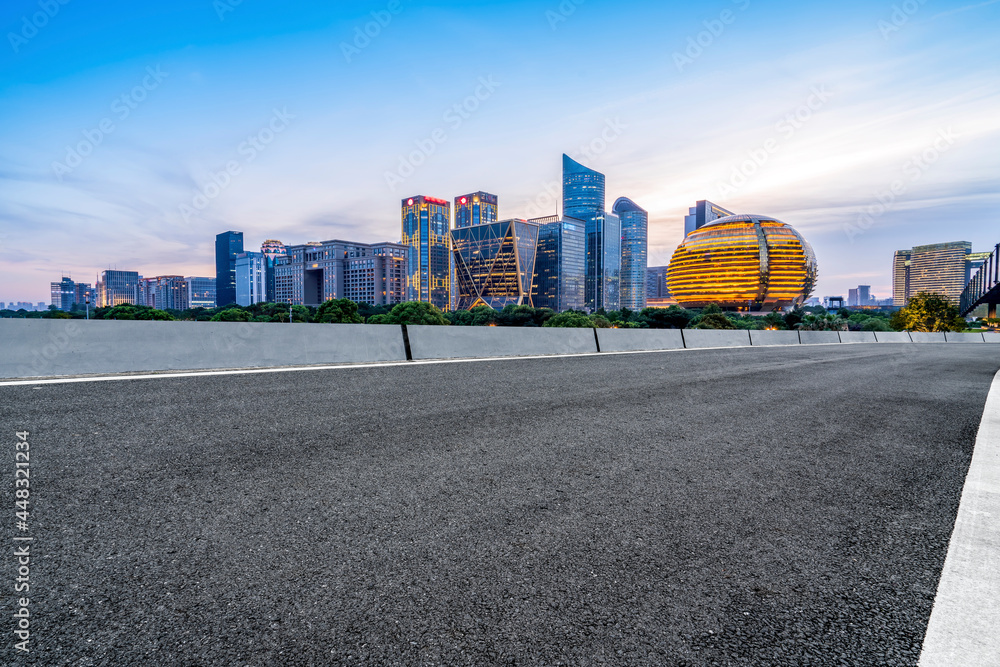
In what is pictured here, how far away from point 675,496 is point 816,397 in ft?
18.9

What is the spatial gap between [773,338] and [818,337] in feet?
18.7

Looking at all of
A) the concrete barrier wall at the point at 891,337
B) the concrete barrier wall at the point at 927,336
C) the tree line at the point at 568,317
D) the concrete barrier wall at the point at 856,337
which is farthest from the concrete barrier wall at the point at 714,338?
the concrete barrier wall at the point at 927,336

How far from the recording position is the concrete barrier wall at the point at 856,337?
33031 mm

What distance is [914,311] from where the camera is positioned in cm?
7938

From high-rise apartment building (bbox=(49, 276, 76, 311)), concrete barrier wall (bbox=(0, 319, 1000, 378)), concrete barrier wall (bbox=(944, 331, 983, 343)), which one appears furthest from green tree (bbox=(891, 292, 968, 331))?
high-rise apartment building (bbox=(49, 276, 76, 311))

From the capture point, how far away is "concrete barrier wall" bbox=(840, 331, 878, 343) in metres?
33.0

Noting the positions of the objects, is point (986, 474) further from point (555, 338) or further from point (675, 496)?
point (555, 338)

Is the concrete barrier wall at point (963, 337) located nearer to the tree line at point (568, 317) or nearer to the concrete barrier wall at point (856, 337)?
the concrete barrier wall at point (856, 337)

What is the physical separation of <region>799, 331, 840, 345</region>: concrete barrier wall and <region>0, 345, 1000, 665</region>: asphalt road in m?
27.8

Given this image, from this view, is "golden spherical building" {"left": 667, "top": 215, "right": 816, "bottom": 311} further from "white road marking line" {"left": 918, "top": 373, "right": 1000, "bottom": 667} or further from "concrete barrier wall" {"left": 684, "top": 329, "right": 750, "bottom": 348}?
"white road marking line" {"left": 918, "top": 373, "right": 1000, "bottom": 667}

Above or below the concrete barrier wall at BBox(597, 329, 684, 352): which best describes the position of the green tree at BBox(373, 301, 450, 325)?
above

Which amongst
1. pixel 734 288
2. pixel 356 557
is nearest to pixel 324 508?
pixel 356 557

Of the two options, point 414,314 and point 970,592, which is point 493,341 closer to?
point 970,592

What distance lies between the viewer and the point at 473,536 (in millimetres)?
2523
